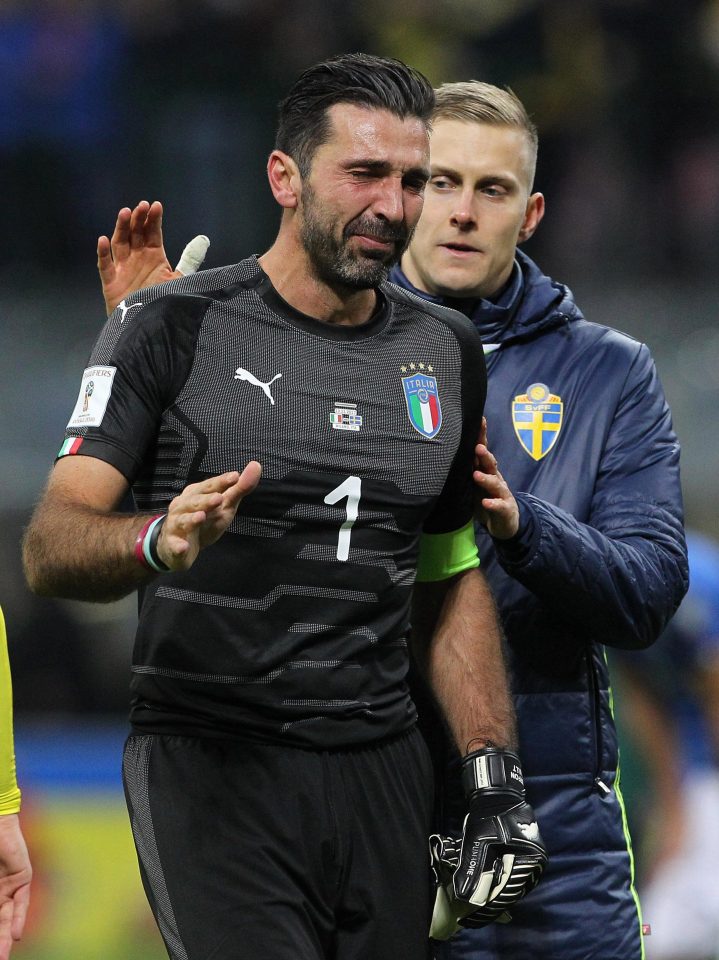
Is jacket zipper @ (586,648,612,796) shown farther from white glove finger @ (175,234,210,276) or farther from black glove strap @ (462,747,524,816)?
white glove finger @ (175,234,210,276)

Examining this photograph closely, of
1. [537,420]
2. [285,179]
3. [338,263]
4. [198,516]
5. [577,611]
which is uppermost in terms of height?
[285,179]

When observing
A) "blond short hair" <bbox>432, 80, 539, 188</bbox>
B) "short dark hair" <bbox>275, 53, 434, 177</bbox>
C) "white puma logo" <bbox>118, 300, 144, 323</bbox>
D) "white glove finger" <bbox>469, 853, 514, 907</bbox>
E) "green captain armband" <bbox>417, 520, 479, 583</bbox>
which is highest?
"blond short hair" <bbox>432, 80, 539, 188</bbox>

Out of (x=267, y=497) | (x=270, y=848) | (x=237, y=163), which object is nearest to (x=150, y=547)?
(x=267, y=497)

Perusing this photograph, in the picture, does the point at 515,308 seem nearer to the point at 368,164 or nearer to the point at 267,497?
the point at 368,164

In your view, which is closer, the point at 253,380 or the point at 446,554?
the point at 253,380

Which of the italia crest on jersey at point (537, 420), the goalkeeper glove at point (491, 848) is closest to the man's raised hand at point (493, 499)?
the italia crest on jersey at point (537, 420)

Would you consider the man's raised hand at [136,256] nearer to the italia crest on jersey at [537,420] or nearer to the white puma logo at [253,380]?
the white puma logo at [253,380]

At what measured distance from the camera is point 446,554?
3.38 m

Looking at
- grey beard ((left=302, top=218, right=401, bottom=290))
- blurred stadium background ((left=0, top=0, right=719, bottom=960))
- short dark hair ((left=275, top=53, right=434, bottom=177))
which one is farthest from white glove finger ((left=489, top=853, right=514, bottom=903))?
blurred stadium background ((left=0, top=0, right=719, bottom=960))

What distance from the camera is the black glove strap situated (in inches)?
127

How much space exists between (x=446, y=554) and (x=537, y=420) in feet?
1.38

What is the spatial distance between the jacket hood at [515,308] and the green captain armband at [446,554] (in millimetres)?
527

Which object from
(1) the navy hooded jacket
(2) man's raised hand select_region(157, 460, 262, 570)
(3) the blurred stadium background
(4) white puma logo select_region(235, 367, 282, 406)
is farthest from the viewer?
(3) the blurred stadium background

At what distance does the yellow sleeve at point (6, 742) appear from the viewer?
322cm
